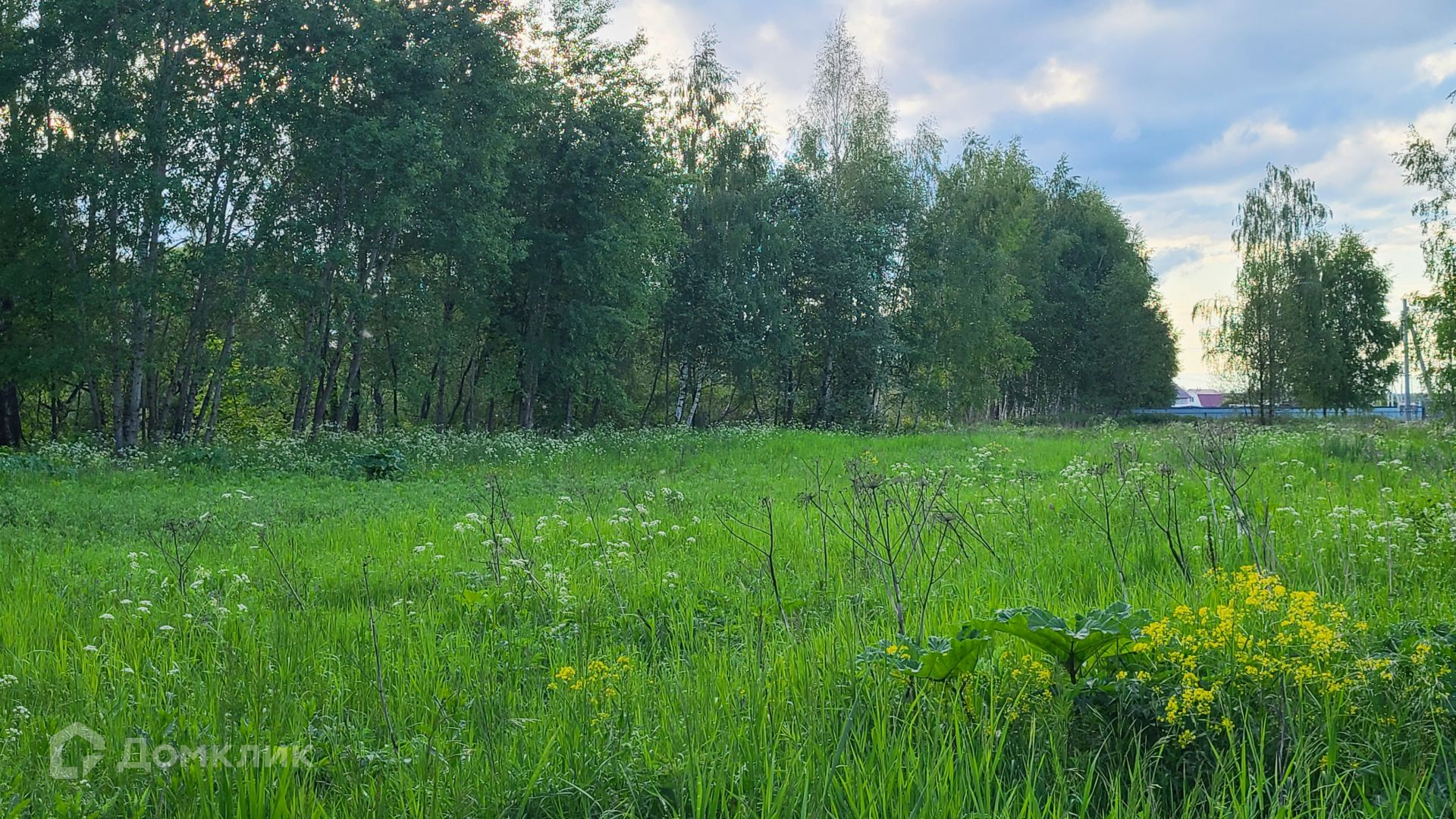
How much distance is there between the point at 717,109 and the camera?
28.8 metres

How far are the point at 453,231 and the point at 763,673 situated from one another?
1972 cm

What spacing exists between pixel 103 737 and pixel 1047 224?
48634 millimetres

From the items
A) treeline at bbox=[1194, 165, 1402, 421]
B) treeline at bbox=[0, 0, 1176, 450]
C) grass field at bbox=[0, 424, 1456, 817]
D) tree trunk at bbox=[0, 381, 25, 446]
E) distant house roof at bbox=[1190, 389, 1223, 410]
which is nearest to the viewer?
grass field at bbox=[0, 424, 1456, 817]

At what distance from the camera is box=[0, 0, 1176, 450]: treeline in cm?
1703

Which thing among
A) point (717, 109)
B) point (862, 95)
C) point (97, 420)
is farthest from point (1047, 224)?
point (97, 420)

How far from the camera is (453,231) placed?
20.5 m

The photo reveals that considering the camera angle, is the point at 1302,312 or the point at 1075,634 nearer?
the point at 1075,634

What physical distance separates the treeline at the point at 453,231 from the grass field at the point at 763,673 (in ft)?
42.3

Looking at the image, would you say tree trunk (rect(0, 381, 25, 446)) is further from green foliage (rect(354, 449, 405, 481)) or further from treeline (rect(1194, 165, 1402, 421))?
treeline (rect(1194, 165, 1402, 421))

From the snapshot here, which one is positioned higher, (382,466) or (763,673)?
(382,466)

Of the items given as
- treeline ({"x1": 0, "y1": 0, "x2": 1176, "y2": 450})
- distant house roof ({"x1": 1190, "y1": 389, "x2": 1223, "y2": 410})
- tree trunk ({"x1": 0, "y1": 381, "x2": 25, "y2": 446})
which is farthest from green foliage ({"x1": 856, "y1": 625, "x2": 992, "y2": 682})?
→ distant house roof ({"x1": 1190, "y1": 389, "x2": 1223, "y2": 410})

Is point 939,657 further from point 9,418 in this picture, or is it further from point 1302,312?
point 1302,312

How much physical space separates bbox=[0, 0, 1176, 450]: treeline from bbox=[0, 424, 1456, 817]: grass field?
1290 cm

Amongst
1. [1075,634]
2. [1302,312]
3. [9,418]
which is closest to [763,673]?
[1075,634]
